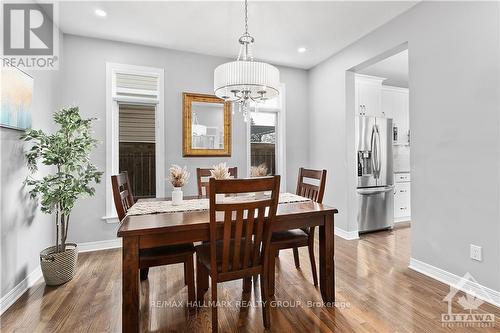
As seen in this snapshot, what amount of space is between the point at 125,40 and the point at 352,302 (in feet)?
13.0

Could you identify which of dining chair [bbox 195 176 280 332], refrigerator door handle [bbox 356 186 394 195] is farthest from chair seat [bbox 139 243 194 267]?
refrigerator door handle [bbox 356 186 394 195]

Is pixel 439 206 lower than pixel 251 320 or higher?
higher

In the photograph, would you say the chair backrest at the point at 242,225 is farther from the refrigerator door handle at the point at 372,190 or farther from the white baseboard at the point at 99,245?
the refrigerator door handle at the point at 372,190

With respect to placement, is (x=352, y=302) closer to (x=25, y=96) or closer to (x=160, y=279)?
(x=160, y=279)

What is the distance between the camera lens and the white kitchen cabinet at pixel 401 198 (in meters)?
4.68

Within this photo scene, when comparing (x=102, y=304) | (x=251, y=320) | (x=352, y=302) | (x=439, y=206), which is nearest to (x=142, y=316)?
(x=102, y=304)

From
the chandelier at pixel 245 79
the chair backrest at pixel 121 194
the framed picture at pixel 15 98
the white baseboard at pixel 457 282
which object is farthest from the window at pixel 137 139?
the white baseboard at pixel 457 282

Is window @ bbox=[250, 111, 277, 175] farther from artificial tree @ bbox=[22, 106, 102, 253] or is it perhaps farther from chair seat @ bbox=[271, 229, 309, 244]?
artificial tree @ bbox=[22, 106, 102, 253]

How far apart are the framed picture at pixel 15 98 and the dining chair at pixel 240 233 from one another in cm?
187

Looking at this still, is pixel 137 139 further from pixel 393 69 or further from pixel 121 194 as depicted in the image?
pixel 393 69

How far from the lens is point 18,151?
7.43 feet

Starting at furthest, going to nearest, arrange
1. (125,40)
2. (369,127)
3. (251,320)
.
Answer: (369,127) < (125,40) < (251,320)

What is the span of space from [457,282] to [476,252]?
0.35 meters

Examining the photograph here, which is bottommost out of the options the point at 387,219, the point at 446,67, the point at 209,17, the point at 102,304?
the point at 102,304
